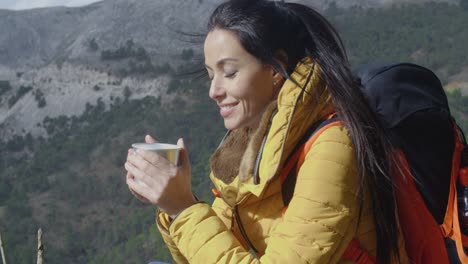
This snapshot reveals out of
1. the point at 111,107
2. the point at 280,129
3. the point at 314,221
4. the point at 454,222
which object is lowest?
the point at 111,107

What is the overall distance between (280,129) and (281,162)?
0.20 feet

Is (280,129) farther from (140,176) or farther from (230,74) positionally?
(140,176)

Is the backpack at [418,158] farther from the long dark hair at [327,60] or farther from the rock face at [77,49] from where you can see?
the rock face at [77,49]

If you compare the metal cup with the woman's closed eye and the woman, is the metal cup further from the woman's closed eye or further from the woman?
the woman's closed eye

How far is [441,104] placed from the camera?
4.28 feet

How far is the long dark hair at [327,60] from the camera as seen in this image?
1139mm

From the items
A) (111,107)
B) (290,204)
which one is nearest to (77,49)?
(111,107)

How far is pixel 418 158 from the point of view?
1270 mm

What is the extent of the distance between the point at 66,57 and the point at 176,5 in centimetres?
957

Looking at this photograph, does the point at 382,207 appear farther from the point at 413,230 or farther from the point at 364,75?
the point at 364,75

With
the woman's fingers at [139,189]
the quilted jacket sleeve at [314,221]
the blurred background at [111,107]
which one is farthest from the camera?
the blurred background at [111,107]

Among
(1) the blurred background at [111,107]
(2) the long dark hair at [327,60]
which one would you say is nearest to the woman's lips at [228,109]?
A: (2) the long dark hair at [327,60]

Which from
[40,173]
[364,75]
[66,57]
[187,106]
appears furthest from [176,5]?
[364,75]

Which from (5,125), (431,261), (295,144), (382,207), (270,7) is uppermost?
(270,7)
